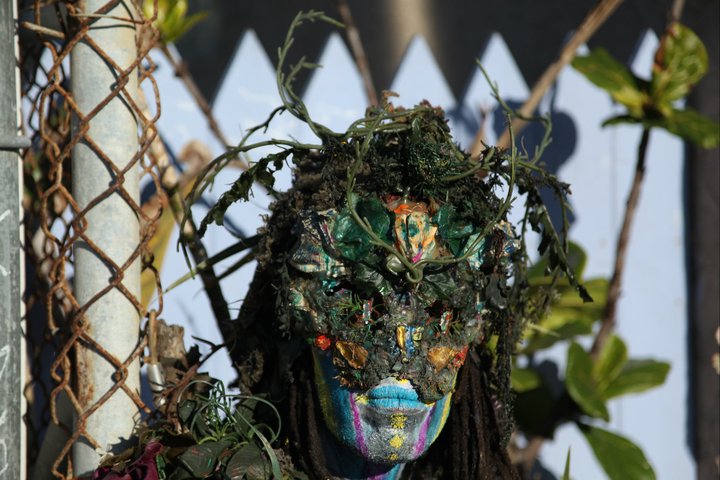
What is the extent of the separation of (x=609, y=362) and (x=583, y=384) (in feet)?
0.52

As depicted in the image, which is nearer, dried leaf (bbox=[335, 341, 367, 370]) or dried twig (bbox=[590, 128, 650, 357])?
dried leaf (bbox=[335, 341, 367, 370])

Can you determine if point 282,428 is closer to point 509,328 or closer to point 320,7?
point 509,328

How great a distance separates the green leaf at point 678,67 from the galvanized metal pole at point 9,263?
5.95 ft

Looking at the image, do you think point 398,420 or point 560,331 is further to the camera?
point 560,331

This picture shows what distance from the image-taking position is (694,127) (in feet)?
8.29

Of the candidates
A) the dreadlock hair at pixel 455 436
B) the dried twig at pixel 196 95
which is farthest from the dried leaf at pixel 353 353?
the dried twig at pixel 196 95

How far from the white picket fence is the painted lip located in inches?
50.6

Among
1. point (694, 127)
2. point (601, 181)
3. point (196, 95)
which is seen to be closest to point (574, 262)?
point (601, 181)

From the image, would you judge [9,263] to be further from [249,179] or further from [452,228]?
[452,228]

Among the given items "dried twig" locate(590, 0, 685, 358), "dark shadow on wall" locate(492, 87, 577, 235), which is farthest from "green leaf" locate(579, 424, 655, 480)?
"dark shadow on wall" locate(492, 87, 577, 235)

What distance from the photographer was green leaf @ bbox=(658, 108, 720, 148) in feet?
8.18

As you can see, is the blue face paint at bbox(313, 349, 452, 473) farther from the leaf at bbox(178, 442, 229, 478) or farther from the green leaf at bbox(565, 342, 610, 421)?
the green leaf at bbox(565, 342, 610, 421)

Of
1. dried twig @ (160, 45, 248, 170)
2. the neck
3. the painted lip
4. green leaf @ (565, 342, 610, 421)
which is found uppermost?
dried twig @ (160, 45, 248, 170)

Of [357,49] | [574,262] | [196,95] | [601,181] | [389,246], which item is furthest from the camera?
[601,181]
